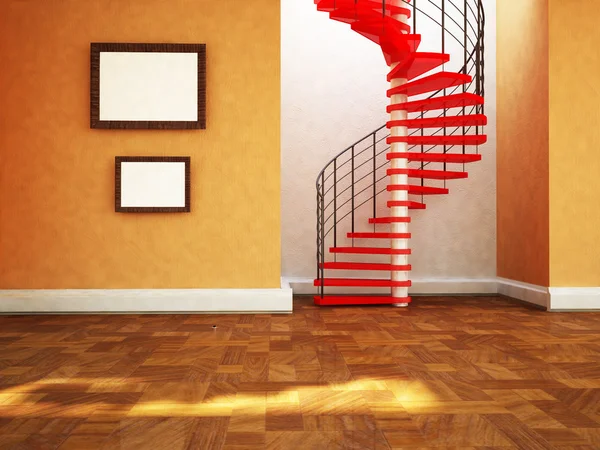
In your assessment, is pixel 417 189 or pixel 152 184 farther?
pixel 417 189

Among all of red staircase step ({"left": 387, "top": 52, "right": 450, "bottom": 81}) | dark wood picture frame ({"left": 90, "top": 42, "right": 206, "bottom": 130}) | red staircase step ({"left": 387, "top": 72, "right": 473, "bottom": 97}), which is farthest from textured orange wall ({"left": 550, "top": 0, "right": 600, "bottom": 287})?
dark wood picture frame ({"left": 90, "top": 42, "right": 206, "bottom": 130})

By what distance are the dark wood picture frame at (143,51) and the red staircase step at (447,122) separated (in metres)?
1.88

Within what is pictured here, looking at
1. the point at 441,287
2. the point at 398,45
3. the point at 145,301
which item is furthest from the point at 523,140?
the point at 145,301

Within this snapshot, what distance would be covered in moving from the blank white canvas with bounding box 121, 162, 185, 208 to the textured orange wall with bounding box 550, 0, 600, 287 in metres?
3.38

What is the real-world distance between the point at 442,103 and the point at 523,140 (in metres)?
1.09

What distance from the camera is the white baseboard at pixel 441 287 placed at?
6602mm

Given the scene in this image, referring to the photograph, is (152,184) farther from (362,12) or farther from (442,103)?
(442,103)

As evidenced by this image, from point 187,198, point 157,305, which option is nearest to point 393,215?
point 187,198

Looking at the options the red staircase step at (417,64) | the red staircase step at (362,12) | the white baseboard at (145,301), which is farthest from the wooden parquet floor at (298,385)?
the red staircase step at (362,12)

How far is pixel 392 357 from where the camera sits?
10.5 ft

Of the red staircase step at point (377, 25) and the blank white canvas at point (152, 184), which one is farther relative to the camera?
the red staircase step at point (377, 25)

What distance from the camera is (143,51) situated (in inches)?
198

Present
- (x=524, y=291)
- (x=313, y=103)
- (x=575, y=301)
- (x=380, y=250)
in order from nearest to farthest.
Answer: (x=575, y=301)
(x=380, y=250)
(x=524, y=291)
(x=313, y=103)

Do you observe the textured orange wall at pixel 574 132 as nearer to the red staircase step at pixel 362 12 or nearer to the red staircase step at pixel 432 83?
the red staircase step at pixel 432 83
